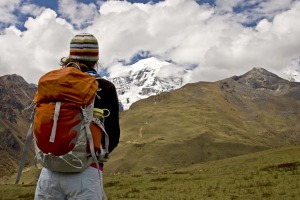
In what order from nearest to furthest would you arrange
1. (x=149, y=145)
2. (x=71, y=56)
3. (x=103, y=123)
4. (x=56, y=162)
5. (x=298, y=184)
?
(x=56, y=162), (x=103, y=123), (x=71, y=56), (x=298, y=184), (x=149, y=145)

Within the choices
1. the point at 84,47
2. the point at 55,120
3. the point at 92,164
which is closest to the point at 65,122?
the point at 55,120

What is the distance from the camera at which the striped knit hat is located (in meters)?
5.23

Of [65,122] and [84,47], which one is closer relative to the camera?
[65,122]

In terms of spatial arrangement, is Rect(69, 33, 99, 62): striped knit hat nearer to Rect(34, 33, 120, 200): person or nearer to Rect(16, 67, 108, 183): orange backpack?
Rect(34, 33, 120, 200): person

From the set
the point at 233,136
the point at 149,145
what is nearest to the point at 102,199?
the point at 149,145

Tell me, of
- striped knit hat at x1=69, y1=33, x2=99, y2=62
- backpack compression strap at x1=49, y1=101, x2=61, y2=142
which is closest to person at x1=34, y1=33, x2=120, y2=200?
striped knit hat at x1=69, y1=33, x2=99, y2=62

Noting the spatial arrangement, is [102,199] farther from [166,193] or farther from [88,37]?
[166,193]

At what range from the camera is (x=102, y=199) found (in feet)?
15.8

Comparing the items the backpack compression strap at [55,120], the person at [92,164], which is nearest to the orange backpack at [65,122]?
the backpack compression strap at [55,120]

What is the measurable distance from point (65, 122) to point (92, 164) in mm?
628

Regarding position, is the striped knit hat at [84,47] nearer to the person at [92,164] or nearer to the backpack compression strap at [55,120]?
the person at [92,164]

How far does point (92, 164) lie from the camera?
4.78 meters

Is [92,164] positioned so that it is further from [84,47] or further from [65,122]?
[84,47]

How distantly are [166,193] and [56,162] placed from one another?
69.6ft
